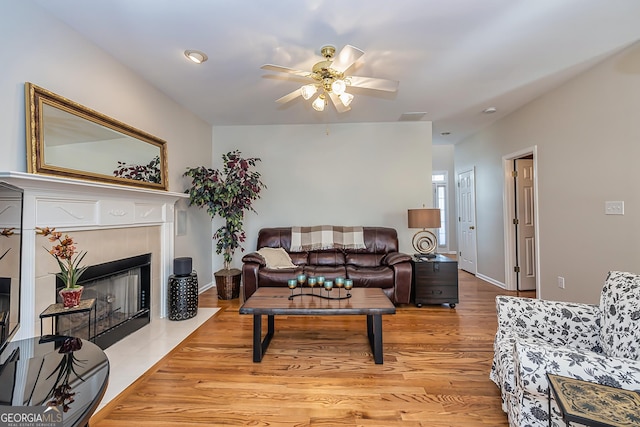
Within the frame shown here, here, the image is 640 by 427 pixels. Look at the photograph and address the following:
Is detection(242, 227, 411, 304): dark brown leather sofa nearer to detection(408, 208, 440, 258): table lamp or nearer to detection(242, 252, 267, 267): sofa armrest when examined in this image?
detection(242, 252, 267, 267): sofa armrest

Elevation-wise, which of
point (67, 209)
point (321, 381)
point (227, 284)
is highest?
point (67, 209)

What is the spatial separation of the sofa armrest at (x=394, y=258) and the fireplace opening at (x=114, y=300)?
9.07ft

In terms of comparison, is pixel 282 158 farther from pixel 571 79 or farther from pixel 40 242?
pixel 571 79

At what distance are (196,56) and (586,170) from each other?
154 inches

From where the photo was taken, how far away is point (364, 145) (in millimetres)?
4523

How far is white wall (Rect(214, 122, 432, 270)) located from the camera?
4477 mm

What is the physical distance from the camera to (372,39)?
7.48 feet

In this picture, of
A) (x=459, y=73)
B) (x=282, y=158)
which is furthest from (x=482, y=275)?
(x=282, y=158)

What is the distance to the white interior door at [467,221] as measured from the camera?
520 centimetres

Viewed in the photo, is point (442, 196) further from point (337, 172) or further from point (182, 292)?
point (182, 292)

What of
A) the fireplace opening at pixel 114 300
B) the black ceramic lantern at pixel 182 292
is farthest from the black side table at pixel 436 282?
the fireplace opening at pixel 114 300

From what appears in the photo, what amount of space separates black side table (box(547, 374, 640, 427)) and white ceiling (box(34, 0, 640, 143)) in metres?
2.20

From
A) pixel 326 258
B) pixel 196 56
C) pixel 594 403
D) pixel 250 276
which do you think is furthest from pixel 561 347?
pixel 196 56

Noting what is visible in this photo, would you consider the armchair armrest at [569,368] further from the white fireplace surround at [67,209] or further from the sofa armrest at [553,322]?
the white fireplace surround at [67,209]
